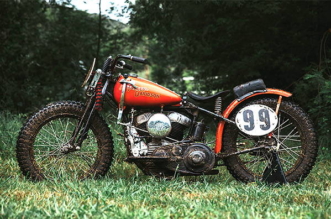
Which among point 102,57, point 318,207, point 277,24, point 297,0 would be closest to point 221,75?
point 277,24

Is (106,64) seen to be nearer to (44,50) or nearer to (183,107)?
(183,107)

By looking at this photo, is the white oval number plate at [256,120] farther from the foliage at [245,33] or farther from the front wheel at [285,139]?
the foliage at [245,33]

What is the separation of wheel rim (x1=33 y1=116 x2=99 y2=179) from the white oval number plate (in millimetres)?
1289

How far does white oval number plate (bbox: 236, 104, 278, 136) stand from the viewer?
12.2 ft

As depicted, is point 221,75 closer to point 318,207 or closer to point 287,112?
point 287,112

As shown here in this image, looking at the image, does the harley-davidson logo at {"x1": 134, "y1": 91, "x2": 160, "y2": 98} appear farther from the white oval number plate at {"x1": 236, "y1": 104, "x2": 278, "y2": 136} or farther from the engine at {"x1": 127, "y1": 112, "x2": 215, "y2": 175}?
the white oval number plate at {"x1": 236, "y1": 104, "x2": 278, "y2": 136}

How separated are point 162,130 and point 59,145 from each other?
911 millimetres

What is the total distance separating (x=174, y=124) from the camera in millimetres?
3771

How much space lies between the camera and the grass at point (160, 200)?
2.60 meters

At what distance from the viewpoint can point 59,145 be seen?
377cm

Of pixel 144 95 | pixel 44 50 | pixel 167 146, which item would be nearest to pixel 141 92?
pixel 144 95

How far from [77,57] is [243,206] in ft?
21.8

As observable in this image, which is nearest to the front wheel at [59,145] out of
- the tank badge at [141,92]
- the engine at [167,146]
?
the engine at [167,146]

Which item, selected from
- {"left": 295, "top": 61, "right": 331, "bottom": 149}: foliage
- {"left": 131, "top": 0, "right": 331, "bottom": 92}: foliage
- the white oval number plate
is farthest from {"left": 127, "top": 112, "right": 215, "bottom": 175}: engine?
{"left": 131, "top": 0, "right": 331, "bottom": 92}: foliage
